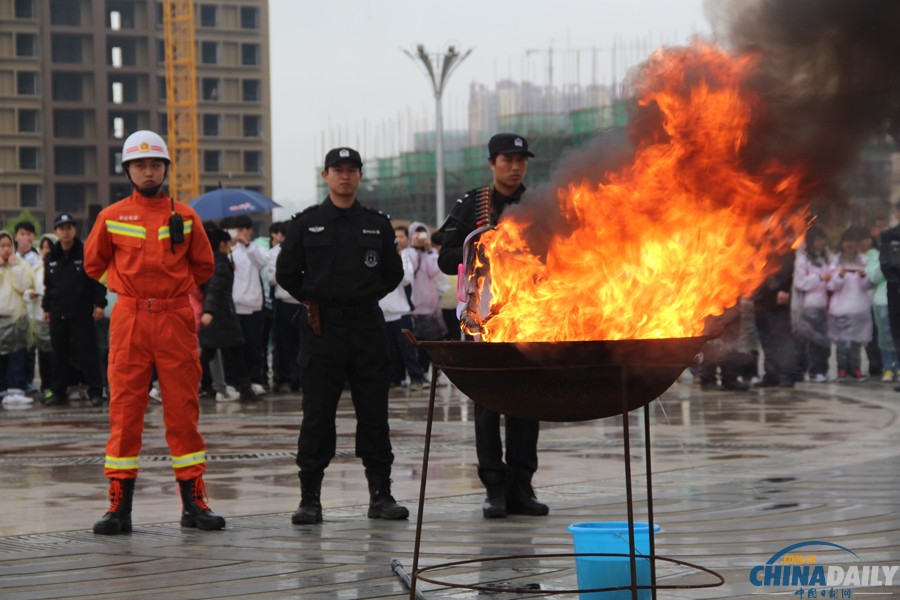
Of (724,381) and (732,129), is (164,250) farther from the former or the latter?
(724,381)

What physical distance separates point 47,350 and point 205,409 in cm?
309

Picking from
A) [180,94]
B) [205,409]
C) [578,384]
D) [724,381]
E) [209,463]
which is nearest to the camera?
[578,384]

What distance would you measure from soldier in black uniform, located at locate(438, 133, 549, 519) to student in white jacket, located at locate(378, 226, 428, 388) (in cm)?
867

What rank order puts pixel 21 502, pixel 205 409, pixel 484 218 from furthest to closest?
1. pixel 205 409
2. pixel 21 502
3. pixel 484 218

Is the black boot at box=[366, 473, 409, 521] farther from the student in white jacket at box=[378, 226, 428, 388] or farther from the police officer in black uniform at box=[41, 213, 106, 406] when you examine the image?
the student in white jacket at box=[378, 226, 428, 388]

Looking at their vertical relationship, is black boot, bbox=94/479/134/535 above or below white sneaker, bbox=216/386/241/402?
above

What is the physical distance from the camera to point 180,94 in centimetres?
11331

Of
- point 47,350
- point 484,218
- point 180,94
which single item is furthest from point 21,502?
point 180,94

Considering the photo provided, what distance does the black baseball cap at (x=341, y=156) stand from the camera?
8.03 metres

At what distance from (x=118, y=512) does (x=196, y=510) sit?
42 centimetres

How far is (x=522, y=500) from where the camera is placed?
26.0 feet

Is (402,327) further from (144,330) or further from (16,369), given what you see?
(144,330)

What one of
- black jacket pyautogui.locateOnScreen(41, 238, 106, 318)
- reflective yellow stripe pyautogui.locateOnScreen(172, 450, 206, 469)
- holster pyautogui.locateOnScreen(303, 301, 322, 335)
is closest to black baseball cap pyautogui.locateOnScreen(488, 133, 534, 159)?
holster pyautogui.locateOnScreen(303, 301, 322, 335)

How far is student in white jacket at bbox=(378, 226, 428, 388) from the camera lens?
667 inches
